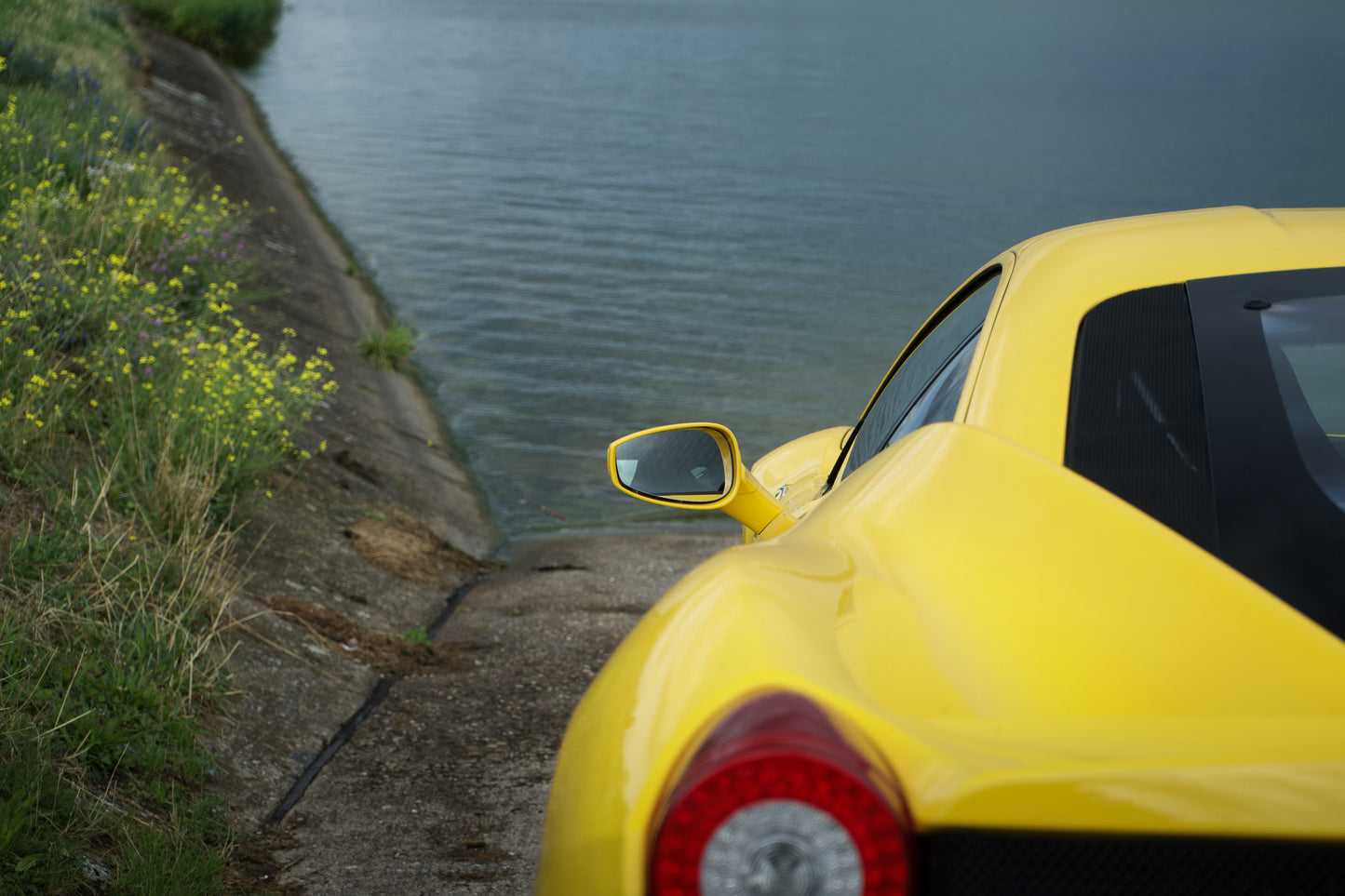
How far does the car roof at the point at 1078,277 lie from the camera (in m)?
1.65

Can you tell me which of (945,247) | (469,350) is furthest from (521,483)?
(945,247)

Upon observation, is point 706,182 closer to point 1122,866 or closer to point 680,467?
point 680,467

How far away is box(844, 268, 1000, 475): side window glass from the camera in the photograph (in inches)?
87.0

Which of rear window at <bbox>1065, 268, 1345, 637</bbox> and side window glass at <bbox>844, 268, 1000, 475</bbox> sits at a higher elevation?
rear window at <bbox>1065, 268, 1345, 637</bbox>

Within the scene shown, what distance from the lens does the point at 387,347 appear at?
11.5m

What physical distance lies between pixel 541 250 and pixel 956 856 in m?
18.2

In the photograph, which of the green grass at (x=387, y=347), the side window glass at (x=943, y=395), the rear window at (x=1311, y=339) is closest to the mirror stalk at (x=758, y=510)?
the side window glass at (x=943, y=395)

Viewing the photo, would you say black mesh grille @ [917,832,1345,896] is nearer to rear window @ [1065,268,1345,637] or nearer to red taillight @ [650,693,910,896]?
red taillight @ [650,693,910,896]

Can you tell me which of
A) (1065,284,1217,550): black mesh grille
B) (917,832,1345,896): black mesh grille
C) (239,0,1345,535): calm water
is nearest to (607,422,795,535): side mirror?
(1065,284,1217,550): black mesh grille

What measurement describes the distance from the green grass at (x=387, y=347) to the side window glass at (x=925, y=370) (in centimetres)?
900

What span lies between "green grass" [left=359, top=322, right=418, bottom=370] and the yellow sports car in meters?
10.1

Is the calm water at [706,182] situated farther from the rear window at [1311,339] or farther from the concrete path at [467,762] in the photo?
the rear window at [1311,339]

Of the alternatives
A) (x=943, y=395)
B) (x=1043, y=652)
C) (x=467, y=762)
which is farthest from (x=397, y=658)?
(x=1043, y=652)

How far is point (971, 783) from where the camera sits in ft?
3.21
